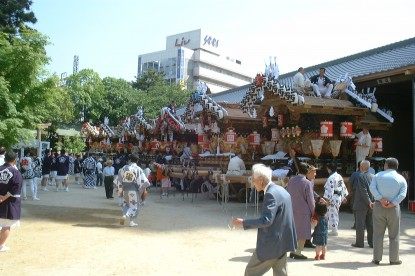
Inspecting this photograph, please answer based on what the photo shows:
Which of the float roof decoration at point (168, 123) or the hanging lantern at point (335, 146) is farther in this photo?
the float roof decoration at point (168, 123)

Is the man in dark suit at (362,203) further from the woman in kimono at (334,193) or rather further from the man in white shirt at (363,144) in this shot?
the man in white shirt at (363,144)

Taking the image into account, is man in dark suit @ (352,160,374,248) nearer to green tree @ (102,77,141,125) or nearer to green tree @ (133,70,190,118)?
green tree @ (133,70,190,118)

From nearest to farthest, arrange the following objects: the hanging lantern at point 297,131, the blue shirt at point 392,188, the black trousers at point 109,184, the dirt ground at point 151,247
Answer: the dirt ground at point 151,247, the blue shirt at point 392,188, the hanging lantern at point 297,131, the black trousers at point 109,184

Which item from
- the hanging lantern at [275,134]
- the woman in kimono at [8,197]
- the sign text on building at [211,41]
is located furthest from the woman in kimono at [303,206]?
the sign text on building at [211,41]

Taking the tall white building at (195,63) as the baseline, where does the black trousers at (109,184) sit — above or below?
below

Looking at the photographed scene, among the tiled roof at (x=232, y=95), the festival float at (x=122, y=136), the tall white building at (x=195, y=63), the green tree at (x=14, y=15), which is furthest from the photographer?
the tall white building at (x=195, y=63)

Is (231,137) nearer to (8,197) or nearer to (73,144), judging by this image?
(8,197)

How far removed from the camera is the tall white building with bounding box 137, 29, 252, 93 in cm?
7188

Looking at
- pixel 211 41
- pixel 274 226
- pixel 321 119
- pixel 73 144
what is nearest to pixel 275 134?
pixel 321 119

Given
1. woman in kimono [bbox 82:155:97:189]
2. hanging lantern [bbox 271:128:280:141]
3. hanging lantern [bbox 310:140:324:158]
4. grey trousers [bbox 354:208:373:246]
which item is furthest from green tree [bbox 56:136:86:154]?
grey trousers [bbox 354:208:373:246]

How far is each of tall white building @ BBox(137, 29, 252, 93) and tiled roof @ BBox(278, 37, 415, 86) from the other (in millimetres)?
48188

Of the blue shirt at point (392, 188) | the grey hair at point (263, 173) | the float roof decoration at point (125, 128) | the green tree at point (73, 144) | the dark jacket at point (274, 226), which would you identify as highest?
the float roof decoration at point (125, 128)

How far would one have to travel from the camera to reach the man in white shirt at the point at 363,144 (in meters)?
12.4

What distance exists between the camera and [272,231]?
3.94 metres
